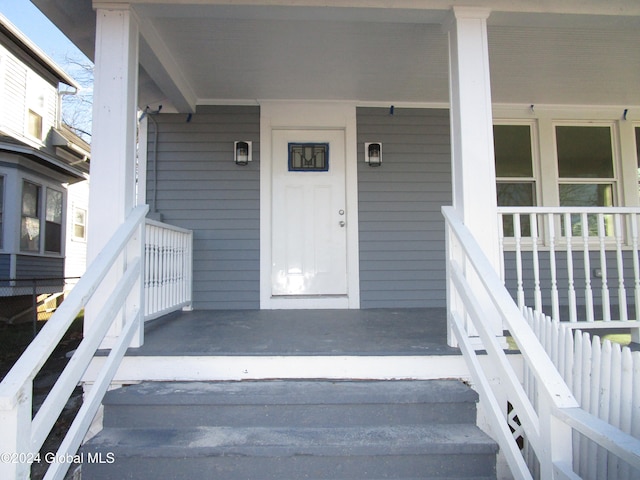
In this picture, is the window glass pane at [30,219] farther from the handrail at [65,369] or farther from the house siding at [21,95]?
the handrail at [65,369]

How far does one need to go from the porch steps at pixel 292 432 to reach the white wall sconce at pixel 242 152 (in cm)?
248

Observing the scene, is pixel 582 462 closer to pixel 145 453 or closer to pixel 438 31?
pixel 145 453

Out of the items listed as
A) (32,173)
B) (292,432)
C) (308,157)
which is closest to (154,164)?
(308,157)

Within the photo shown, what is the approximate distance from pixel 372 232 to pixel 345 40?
1.83 meters

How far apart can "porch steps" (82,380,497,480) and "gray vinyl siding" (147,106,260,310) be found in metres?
1.94

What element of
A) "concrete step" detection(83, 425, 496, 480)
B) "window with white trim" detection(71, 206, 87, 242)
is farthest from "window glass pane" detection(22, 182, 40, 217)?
"concrete step" detection(83, 425, 496, 480)

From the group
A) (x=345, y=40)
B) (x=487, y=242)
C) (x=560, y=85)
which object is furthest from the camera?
(x=560, y=85)

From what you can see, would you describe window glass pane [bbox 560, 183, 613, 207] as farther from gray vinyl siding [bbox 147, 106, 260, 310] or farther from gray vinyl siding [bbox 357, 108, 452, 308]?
gray vinyl siding [bbox 147, 106, 260, 310]

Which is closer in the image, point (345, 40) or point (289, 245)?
point (345, 40)

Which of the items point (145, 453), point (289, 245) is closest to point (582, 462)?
point (145, 453)

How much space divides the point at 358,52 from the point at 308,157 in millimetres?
1225

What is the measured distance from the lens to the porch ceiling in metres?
2.59

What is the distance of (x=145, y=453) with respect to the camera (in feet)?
5.63

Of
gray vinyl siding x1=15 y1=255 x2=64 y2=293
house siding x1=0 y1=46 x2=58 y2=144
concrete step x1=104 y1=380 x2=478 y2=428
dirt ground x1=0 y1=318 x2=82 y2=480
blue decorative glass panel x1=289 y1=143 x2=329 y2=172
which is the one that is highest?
house siding x1=0 y1=46 x2=58 y2=144
